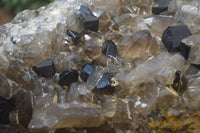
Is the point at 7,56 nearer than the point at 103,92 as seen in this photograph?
No

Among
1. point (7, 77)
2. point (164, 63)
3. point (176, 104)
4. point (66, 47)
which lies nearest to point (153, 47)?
point (164, 63)

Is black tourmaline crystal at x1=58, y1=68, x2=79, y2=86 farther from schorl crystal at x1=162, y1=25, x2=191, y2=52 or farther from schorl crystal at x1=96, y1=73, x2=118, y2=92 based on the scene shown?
schorl crystal at x1=162, y1=25, x2=191, y2=52

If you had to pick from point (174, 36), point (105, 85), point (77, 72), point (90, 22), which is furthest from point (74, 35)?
point (174, 36)

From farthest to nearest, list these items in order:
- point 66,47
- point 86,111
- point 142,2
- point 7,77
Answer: point 142,2 < point 66,47 < point 7,77 < point 86,111

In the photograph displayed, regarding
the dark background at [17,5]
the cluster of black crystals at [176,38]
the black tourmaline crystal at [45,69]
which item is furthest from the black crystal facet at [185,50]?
the dark background at [17,5]

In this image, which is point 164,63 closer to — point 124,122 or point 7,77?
point 124,122

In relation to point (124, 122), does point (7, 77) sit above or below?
above

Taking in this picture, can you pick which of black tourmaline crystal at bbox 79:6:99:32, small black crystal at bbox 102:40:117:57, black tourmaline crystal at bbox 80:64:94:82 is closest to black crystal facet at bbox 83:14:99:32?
black tourmaline crystal at bbox 79:6:99:32
